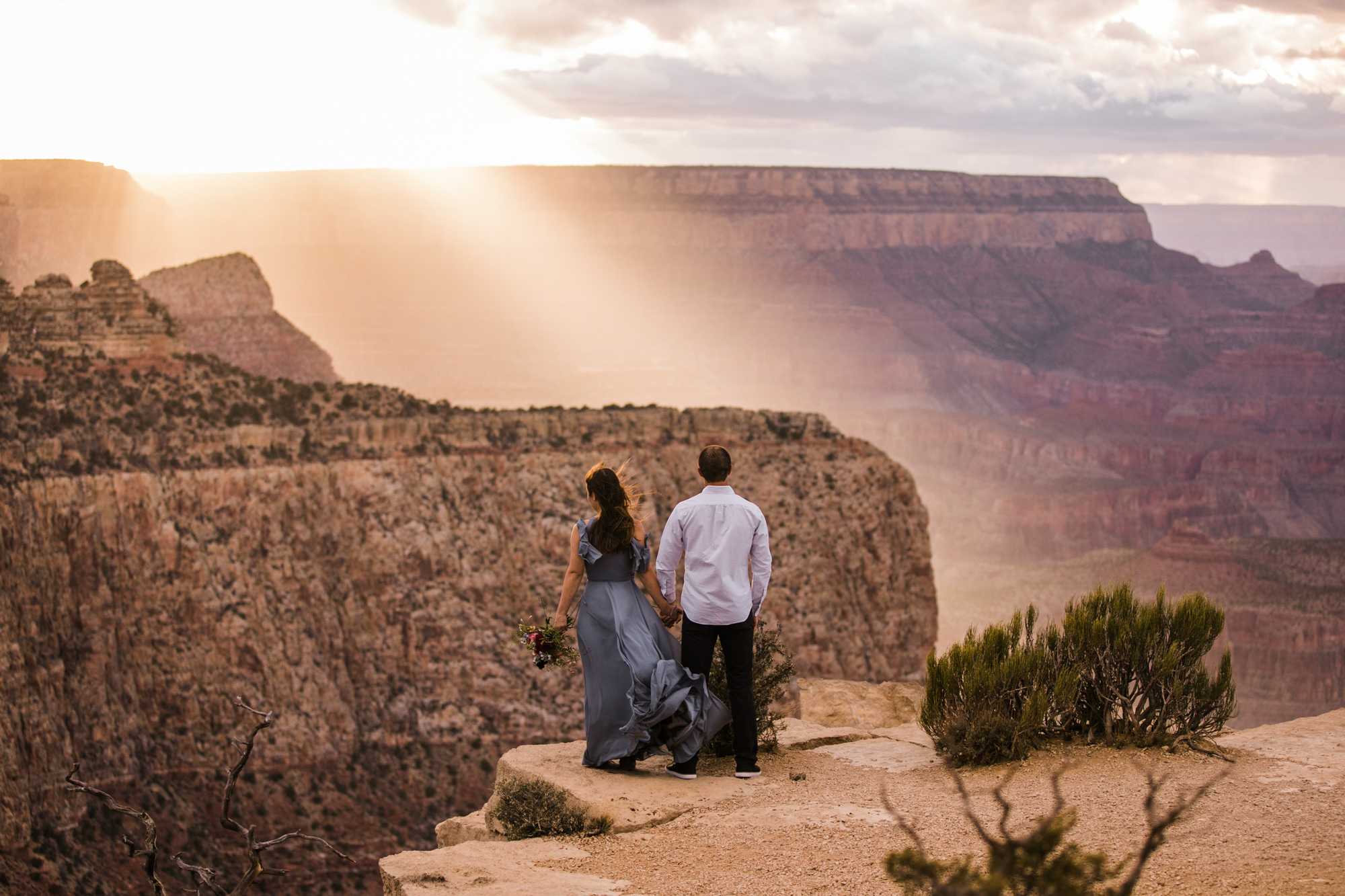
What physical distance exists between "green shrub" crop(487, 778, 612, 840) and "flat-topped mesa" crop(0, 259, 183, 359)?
24.4 metres

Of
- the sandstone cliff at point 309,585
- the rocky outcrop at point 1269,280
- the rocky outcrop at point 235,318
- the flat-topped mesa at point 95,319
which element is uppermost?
the rocky outcrop at point 1269,280

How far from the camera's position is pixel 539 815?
30.2 feet

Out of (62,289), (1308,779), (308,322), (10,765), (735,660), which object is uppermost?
(308,322)

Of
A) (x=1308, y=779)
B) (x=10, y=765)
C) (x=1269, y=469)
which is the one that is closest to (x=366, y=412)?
(x=10, y=765)

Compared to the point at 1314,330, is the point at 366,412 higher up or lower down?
lower down

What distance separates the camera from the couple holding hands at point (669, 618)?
9555 millimetres

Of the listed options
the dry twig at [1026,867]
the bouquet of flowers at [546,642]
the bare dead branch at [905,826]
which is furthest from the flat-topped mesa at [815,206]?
the dry twig at [1026,867]

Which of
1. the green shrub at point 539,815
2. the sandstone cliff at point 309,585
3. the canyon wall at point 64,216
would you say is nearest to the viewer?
the green shrub at point 539,815

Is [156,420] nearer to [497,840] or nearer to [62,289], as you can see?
[62,289]

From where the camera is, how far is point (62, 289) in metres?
32.6

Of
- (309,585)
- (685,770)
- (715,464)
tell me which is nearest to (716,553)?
(715,464)

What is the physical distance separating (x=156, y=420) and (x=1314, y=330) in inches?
5023

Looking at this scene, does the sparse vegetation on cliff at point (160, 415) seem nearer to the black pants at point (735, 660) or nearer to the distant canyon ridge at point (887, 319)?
the black pants at point (735, 660)

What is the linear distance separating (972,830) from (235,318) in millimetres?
45910
